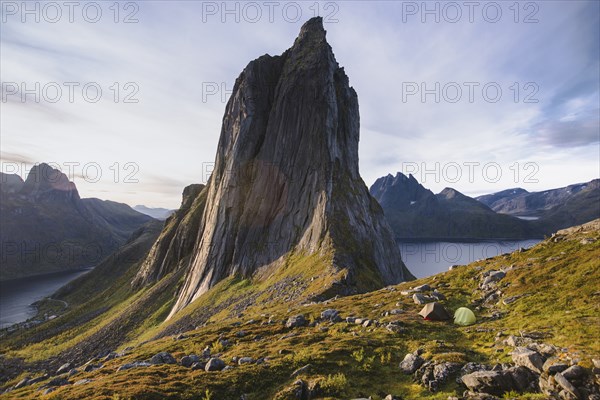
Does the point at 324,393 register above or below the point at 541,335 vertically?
below

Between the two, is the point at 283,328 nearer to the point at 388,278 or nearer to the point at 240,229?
the point at 388,278

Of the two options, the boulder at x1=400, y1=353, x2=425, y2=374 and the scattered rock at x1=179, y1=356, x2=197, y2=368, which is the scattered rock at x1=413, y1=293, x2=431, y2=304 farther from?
the scattered rock at x1=179, y1=356, x2=197, y2=368

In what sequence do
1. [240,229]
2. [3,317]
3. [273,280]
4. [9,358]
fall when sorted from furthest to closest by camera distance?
1. [3,317]
2. [240,229]
3. [9,358]
4. [273,280]

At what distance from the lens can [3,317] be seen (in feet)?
418

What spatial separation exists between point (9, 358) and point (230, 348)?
74.0 metres

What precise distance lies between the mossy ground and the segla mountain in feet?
95.4

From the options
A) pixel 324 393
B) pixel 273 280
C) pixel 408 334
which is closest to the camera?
pixel 324 393

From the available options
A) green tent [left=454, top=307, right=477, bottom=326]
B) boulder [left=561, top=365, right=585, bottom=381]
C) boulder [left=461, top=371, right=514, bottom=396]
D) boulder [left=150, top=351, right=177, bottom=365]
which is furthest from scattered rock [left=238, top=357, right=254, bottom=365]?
green tent [left=454, top=307, right=477, bottom=326]

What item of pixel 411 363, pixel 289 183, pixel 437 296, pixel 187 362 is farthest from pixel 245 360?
pixel 289 183

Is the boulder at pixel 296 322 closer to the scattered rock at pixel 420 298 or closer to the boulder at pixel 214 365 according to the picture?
the boulder at pixel 214 365

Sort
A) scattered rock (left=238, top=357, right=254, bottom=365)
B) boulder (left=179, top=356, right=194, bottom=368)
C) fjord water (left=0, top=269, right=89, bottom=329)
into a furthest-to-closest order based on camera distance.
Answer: fjord water (left=0, top=269, right=89, bottom=329) → boulder (left=179, top=356, right=194, bottom=368) → scattered rock (left=238, top=357, right=254, bottom=365)

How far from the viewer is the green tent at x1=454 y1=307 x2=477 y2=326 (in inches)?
724

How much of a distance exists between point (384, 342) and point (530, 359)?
699cm

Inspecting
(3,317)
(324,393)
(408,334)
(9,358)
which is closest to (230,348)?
(324,393)
